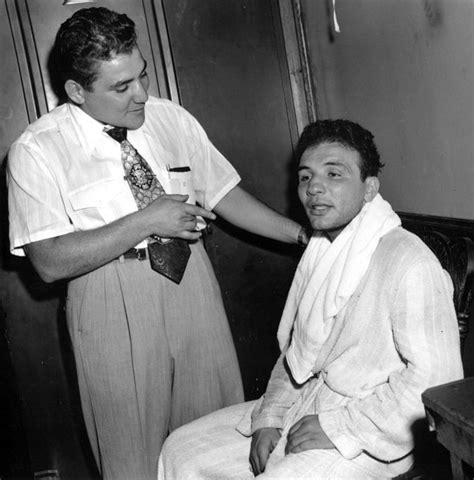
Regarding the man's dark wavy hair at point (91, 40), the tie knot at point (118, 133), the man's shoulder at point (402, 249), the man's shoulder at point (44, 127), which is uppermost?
the man's dark wavy hair at point (91, 40)

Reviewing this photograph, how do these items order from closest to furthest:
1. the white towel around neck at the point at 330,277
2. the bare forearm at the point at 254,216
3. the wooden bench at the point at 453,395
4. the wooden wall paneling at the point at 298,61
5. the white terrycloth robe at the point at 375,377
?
the wooden bench at the point at 453,395
the white terrycloth robe at the point at 375,377
the white towel around neck at the point at 330,277
the bare forearm at the point at 254,216
the wooden wall paneling at the point at 298,61

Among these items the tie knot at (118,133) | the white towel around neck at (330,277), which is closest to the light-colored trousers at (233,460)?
the white towel around neck at (330,277)

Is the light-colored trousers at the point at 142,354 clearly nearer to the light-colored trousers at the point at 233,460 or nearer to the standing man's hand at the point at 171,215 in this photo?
the standing man's hand at the point at 171,215

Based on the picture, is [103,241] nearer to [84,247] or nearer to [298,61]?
[84,247]

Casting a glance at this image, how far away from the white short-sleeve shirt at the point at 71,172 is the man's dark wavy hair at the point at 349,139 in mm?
673

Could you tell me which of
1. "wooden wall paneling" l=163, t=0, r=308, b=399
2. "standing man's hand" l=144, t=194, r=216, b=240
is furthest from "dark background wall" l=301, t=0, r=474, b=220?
"standing man's hand" l=144, t=194, r=216, b=240

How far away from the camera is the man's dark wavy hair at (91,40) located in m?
1.96

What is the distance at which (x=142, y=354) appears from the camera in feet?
7.04

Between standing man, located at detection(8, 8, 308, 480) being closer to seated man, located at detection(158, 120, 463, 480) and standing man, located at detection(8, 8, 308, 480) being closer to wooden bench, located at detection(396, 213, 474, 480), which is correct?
seated man, located at detection(158, 120, 463, 480)

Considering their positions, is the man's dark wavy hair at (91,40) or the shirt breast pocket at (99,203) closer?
Result: the man's dark wavy hair at (91,40)

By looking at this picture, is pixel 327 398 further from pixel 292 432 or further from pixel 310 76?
pixel 310 76

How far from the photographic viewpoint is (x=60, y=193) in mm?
2066

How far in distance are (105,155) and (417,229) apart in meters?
1.15

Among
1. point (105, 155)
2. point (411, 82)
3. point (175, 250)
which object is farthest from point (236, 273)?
point (411, 82)
